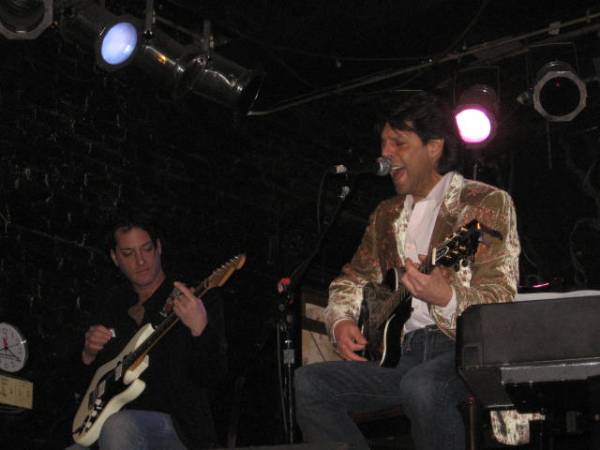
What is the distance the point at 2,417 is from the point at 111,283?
0.98m

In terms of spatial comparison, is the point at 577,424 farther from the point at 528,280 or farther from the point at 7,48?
the point at 7,48

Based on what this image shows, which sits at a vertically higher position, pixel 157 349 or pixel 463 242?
pixel 463 242

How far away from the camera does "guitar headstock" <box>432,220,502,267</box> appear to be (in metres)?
3.65

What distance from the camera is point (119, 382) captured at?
4.60 meters

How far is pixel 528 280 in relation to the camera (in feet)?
17.8

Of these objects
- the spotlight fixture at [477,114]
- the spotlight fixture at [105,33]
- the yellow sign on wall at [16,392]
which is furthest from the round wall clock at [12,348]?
the spotlight fixture at [477,114]

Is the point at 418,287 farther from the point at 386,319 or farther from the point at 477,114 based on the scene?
the point at 477,114

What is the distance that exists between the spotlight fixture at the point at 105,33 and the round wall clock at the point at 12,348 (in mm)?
1392

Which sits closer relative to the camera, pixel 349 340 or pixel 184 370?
pixel 349 340

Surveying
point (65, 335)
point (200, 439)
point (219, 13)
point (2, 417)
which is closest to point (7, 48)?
point (219, 13)

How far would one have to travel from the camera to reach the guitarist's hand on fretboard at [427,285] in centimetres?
346

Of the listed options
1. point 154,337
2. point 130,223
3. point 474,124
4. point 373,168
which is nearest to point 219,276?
point 154,337

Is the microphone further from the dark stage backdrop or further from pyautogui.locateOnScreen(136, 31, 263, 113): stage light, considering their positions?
pyautogui.locateOnScreen(136, 31, 263, 113): stage light

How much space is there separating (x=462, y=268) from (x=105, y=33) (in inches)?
87.4
